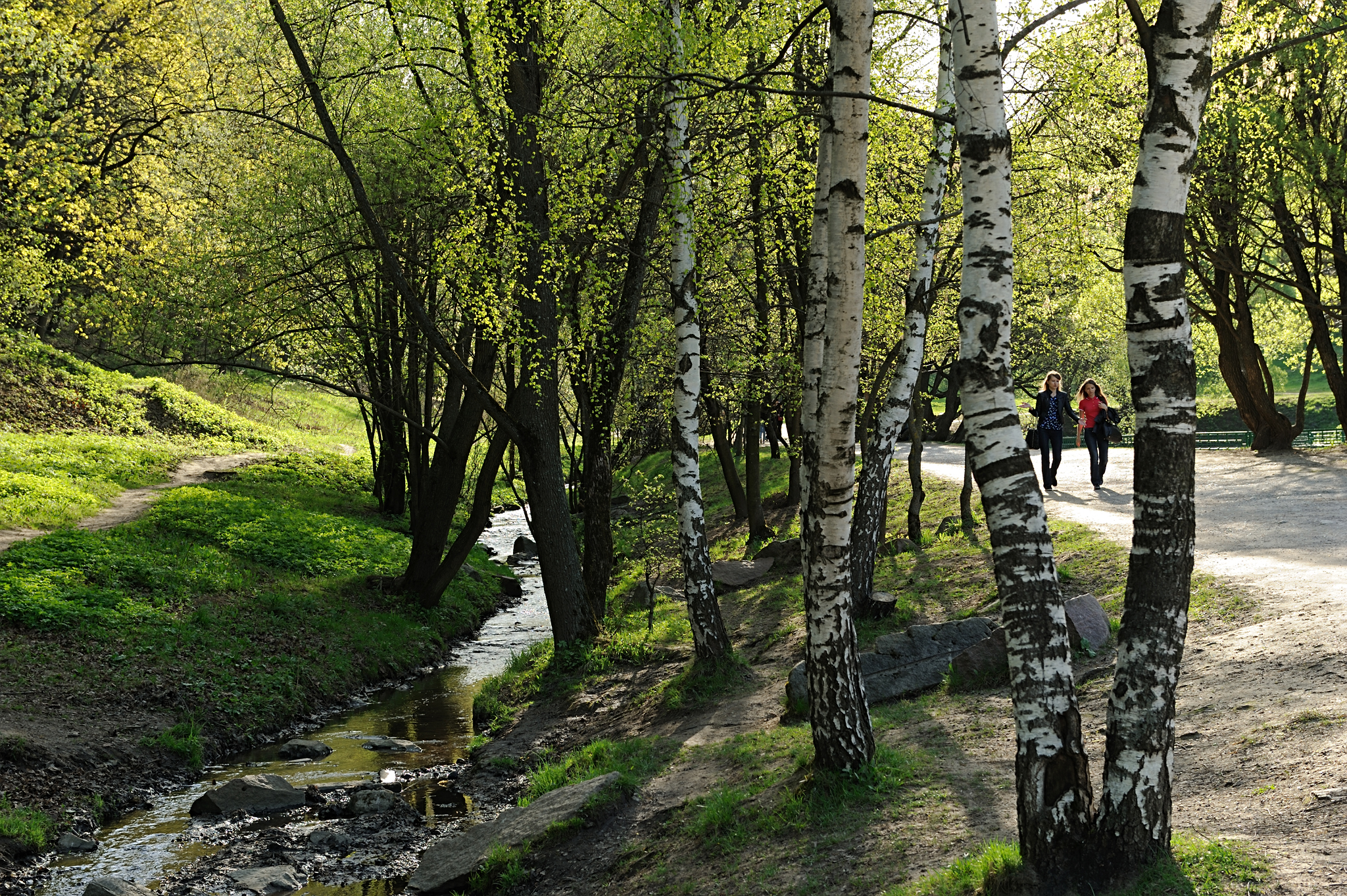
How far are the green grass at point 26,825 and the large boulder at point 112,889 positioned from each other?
1126mm

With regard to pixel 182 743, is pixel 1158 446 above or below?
above

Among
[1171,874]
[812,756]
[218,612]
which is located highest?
[1171,874]

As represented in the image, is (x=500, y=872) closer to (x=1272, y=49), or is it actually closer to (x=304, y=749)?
(x=304, y=749)

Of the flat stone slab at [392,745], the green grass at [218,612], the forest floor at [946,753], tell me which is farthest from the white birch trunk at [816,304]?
the green grass at [218,612]

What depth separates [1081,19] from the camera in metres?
11.4

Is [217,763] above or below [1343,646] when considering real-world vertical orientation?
below

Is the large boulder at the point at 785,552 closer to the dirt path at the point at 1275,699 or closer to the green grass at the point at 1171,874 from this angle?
the dirt path at the point at 1275,699

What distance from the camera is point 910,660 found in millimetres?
9695

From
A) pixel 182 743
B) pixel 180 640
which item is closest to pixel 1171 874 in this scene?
pixel 182 743

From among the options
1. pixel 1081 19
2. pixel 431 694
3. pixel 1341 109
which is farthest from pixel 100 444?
pixel 1341 109

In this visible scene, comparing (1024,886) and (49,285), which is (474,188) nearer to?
(1024,886)

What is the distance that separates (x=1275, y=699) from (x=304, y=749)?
9.87 metres

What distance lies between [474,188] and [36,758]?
7.56 m

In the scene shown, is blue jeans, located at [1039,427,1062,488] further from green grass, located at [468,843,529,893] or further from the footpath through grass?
green grass, located at [468,843,529,893]
